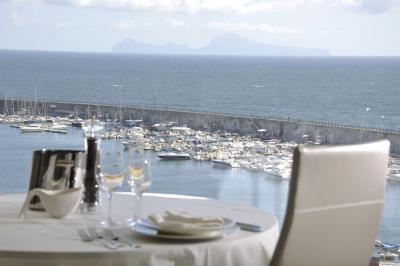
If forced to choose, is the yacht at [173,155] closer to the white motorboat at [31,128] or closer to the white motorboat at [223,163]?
the white motorboat at [223,163]

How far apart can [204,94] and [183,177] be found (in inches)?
52.6

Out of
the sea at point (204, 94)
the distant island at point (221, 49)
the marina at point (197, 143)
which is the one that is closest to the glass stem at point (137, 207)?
the sea at point (204, 94)

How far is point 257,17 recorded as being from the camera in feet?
21.0

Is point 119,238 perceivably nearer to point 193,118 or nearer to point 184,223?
point 184,223

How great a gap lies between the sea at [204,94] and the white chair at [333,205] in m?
3.06

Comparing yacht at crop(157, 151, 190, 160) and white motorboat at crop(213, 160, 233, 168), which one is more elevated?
yacht at crop(157, 151, 190, 160)

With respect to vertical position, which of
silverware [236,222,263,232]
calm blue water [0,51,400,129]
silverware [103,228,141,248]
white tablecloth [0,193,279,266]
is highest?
calm blue water [0,51,400,129]

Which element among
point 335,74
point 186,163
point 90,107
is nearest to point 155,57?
point 90,107

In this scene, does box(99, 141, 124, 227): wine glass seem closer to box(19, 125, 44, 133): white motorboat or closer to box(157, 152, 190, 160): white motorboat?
box(157, 152, 190, 160): white motorboat

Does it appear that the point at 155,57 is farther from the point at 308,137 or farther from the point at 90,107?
the point at 308,137

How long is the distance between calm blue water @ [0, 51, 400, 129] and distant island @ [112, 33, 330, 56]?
0.19 meters

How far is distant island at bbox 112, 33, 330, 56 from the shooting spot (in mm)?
6457

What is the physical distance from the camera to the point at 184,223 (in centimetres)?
209

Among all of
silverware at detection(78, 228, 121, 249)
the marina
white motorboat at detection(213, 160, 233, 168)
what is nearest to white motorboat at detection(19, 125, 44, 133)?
the marina
